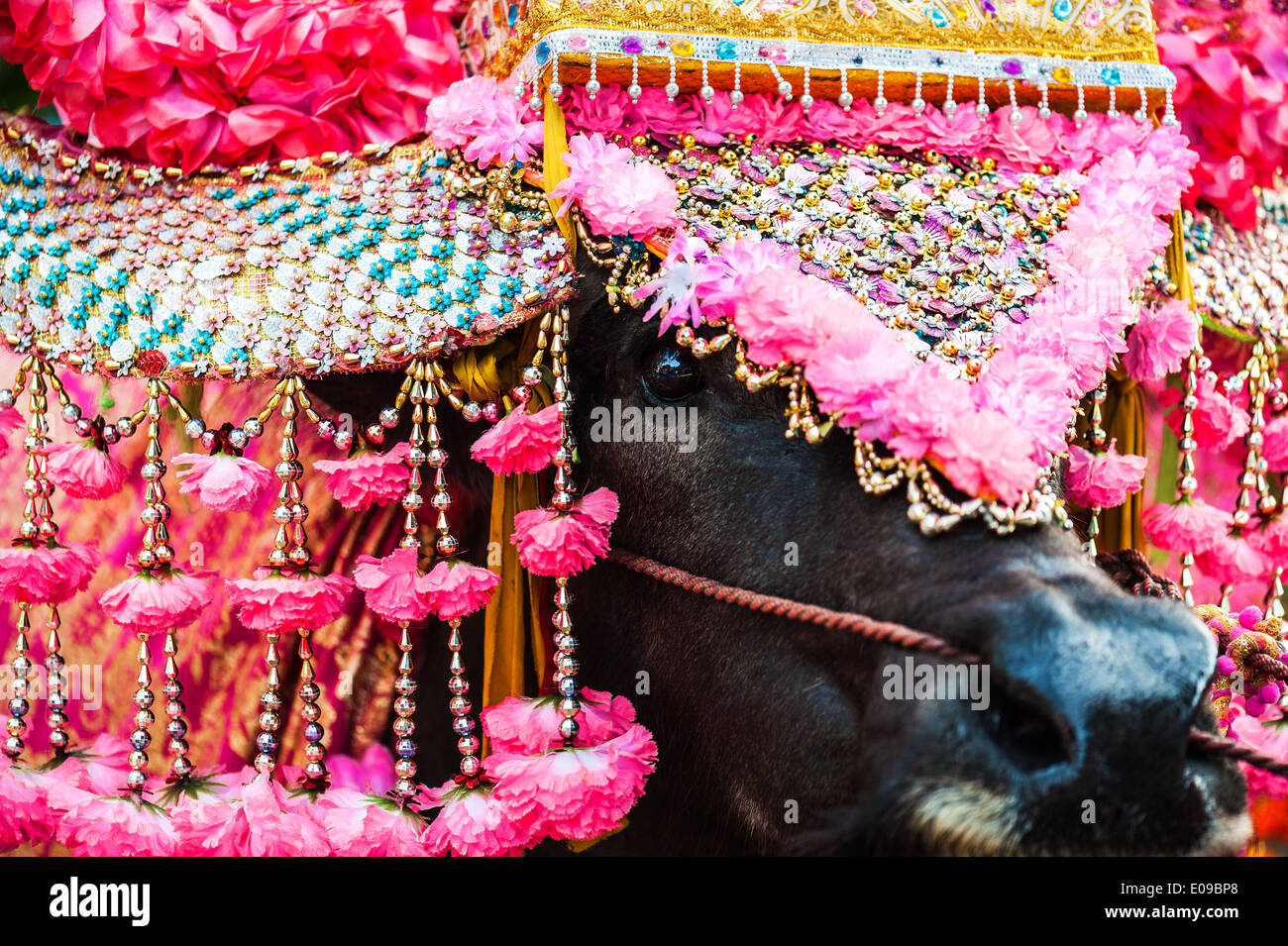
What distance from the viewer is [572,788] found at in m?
1.66

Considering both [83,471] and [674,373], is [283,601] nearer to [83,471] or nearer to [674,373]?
[83,471]

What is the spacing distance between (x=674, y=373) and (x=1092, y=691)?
0.71 meters

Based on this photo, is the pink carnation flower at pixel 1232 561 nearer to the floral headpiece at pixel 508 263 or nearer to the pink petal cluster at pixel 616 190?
the floral headpiece at pixel 508 263

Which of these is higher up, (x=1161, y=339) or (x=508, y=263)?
(x=508, y=263)

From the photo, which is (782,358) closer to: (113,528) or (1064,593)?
(1064,593)

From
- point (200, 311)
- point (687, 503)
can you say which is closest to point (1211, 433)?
point (687, 503)

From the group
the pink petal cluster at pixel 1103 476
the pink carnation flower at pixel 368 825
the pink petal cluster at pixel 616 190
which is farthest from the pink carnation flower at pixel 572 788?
the pink petal cluster at pixel 1103 476

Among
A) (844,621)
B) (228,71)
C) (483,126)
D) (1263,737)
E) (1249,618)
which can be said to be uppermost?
(228,71)

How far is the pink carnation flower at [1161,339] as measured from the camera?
189 cm

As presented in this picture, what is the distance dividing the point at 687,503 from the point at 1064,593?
0.54 meters

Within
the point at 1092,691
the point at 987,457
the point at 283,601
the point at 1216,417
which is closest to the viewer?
the point at 1092,691

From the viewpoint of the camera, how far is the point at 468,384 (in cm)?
179

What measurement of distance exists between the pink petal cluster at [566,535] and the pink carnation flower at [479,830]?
1.14 ft

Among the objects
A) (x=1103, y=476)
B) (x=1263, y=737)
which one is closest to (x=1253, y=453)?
(x=1103, y=476)
